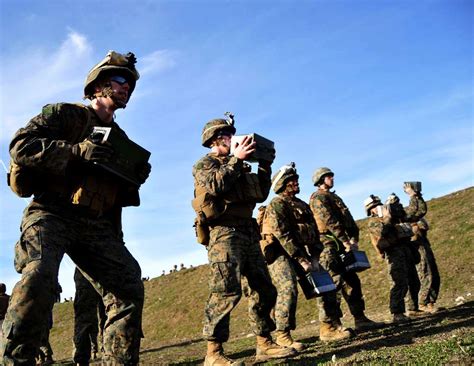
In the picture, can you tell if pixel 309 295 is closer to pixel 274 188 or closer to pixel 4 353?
pixel 274 188

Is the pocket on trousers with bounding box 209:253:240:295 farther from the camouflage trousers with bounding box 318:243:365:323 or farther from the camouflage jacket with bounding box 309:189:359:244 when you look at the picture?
the camouflage jacket with bounding box 309:189:359:244

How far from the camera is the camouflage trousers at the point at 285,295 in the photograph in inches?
313

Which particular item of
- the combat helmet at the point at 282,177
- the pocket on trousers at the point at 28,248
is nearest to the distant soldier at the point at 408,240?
the combat helmet at the point at 282,177

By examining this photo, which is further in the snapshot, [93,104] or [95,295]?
[95,295]

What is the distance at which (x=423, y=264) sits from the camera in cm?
1369

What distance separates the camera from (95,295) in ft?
24.6

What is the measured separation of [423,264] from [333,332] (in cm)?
591

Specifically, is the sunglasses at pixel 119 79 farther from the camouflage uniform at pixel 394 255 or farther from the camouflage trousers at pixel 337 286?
the camouflage uniform at pixel 394 255

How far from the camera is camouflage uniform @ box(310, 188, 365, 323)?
9.77 m

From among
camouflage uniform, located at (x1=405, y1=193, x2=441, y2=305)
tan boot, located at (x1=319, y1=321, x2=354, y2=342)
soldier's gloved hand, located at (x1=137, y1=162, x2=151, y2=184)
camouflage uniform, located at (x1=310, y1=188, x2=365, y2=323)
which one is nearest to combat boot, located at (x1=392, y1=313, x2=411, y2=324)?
camouflage uniform, located at (x1=310, y1=188, x2=365, y2=323)

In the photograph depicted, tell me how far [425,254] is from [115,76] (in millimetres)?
10751

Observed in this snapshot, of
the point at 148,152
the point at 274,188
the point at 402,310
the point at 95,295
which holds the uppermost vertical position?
the point at 274,188

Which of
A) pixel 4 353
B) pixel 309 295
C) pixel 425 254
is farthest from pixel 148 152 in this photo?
pixel 425 254

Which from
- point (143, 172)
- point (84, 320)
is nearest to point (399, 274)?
point (84, 320)
